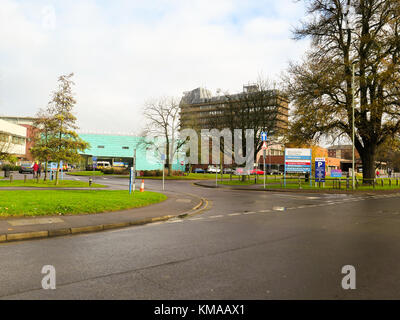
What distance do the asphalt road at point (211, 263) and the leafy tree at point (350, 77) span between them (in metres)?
18.6

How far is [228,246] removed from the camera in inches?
239

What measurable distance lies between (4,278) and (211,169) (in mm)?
69183

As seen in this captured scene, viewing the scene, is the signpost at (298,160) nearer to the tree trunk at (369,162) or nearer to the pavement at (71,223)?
the tree trunk at (369,162)

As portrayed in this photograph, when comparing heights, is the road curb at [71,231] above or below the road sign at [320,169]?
below

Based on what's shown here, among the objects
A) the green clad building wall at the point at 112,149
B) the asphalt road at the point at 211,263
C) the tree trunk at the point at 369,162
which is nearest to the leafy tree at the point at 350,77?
the tree trunk at the point at 369,162

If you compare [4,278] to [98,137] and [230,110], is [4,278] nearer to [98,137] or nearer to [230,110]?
[230,110]

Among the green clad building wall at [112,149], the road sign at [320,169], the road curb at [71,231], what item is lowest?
the road curb at [71,231]

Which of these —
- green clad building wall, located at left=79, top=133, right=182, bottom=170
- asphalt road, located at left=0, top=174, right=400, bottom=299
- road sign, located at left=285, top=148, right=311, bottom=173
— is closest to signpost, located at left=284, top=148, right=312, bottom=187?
road sign, located at left=285, top=148, right=311, bottom=173

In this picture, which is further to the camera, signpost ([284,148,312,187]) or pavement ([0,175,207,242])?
signpost ([284,148,312,187])

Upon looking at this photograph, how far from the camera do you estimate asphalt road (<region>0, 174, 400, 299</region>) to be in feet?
12.2

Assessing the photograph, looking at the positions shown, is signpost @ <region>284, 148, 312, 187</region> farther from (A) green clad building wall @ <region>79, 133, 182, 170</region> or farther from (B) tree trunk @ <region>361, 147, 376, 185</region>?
(A) green clad building wall @ <region>79, 133, 182, 170</region>

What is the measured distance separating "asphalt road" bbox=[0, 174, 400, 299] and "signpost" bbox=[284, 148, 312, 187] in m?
17.9

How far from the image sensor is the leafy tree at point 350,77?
23734 millimetres
